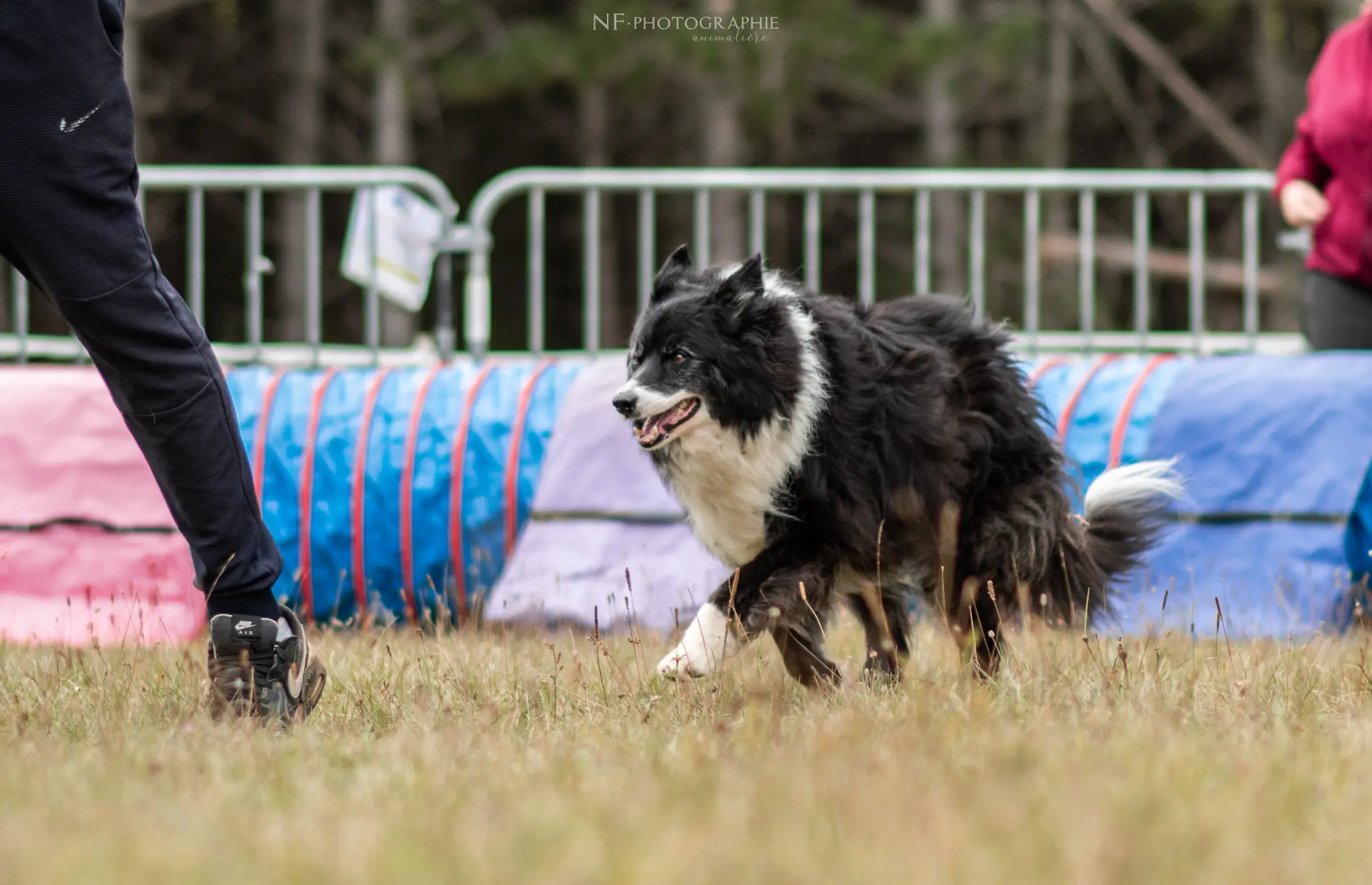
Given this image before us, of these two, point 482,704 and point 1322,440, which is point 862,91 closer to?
point 1322,440

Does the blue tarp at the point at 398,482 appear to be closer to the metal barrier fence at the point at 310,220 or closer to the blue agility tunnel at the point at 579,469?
the blue agility tunnel at the point at 579,469

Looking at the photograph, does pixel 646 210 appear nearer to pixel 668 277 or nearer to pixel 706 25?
pixel 668 277

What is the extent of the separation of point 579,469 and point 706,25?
29.7ft

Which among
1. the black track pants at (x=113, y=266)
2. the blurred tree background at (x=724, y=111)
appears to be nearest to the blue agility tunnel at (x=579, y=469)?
the black track pants at (x=113, y=266)

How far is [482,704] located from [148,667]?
957mm

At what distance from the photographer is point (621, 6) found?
47.4 feet

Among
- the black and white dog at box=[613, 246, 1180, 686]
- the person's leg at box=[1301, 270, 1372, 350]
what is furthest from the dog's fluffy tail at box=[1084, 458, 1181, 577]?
the person's leg at box=[1301, 270, 1372, 350]

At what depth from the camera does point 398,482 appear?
591cm

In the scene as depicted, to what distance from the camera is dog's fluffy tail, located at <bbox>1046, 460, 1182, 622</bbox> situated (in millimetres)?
4184

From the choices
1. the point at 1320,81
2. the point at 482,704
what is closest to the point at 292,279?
the point at 1320,81

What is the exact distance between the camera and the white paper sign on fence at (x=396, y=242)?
23.4ft

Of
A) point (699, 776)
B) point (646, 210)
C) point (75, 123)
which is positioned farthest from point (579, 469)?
point (699, 776)

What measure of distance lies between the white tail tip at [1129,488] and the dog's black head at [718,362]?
106 centimetres

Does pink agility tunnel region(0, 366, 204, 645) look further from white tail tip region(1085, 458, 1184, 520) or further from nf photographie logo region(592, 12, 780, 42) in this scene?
nf photographie logo region(592, 12, 780, 42)
